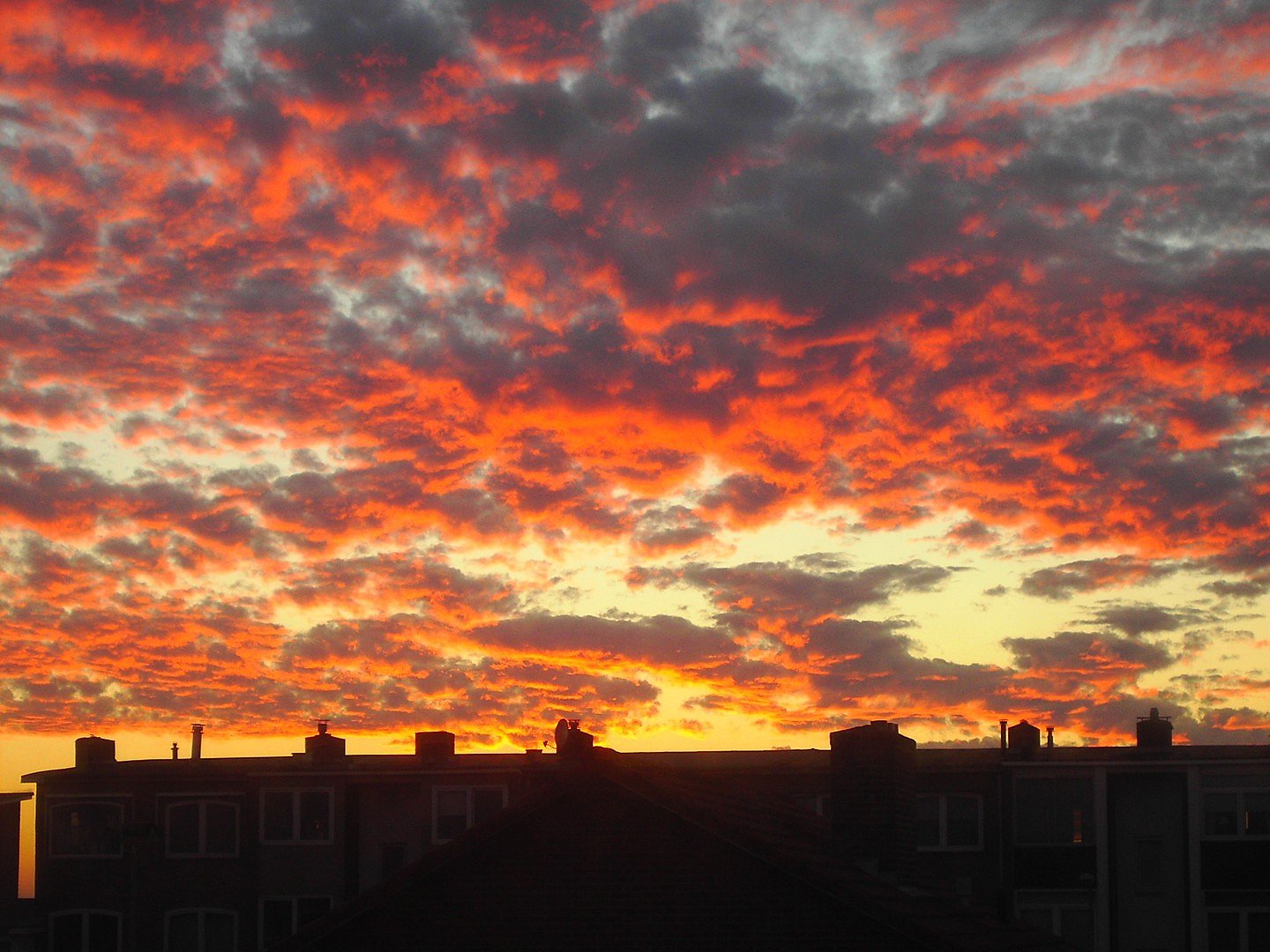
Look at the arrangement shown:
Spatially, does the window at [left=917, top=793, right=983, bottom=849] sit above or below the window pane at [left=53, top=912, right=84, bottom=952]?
above

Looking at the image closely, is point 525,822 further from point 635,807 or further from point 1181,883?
point 1181,883

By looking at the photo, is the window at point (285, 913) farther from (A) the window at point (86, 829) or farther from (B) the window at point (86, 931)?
(A) the window at point (86, 829)

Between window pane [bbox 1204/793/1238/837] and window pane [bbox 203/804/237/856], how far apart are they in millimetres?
32275

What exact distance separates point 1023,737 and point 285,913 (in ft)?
84.3

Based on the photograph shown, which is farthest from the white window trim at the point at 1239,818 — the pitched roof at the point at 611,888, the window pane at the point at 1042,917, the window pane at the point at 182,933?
the window pane at the point at 182,933

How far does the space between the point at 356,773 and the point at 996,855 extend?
21317 mm

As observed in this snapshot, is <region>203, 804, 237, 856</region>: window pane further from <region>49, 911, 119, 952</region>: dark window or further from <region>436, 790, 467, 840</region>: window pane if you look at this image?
<region>436, 790, 467, 840</region>: window pane

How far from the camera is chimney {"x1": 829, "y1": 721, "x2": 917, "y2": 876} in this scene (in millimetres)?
23859

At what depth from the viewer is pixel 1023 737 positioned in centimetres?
5016

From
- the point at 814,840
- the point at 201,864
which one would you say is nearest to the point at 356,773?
the point at 201,864

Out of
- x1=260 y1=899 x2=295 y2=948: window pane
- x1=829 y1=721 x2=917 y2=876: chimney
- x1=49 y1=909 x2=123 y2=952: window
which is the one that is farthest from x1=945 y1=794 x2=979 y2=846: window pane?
x1=49 y1=909 x2=123 y2=952: window

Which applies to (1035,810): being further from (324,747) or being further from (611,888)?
(611,888)

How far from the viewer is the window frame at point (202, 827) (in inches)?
1961

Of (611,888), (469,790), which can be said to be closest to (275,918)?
(469,790)
